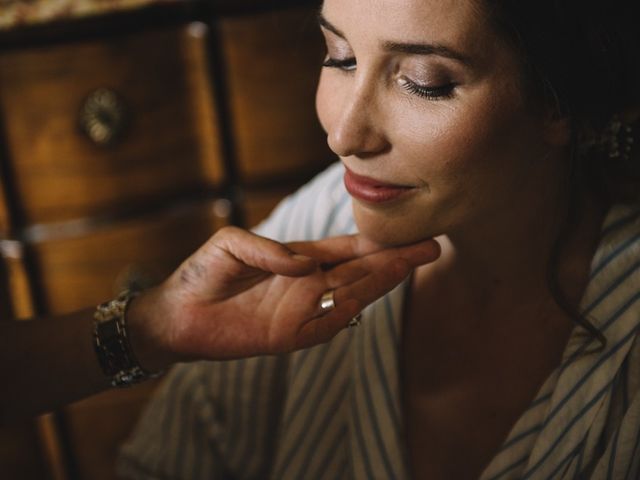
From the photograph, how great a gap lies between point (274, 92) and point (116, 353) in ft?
1.68

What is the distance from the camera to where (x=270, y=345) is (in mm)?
762

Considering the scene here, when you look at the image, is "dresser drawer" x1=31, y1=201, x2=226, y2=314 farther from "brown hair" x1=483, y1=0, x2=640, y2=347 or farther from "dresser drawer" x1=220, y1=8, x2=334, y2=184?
"brown hair" x1=483, y1=0, x2=640, y2=347

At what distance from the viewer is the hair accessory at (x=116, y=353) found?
78cm

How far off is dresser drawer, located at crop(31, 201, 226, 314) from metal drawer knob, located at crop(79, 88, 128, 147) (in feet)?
0.50

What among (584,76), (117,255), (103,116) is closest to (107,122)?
(103,116)

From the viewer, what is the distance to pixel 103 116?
3.54ft

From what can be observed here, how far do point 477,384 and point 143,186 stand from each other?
623 mm

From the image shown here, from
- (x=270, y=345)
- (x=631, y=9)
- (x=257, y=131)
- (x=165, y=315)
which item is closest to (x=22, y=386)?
(x=165, y=315)

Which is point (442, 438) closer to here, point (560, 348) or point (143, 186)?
point (560, 348)

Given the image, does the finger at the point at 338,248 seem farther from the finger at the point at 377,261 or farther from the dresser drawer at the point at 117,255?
the dresser drawer at the point at 117,255

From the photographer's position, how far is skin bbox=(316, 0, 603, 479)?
0.63 meters

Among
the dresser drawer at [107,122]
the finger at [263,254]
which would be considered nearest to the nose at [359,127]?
the finger at [263,254]

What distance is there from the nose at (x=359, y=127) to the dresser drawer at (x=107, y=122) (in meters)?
0.49

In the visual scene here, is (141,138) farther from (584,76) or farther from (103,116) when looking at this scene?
(584,76)
